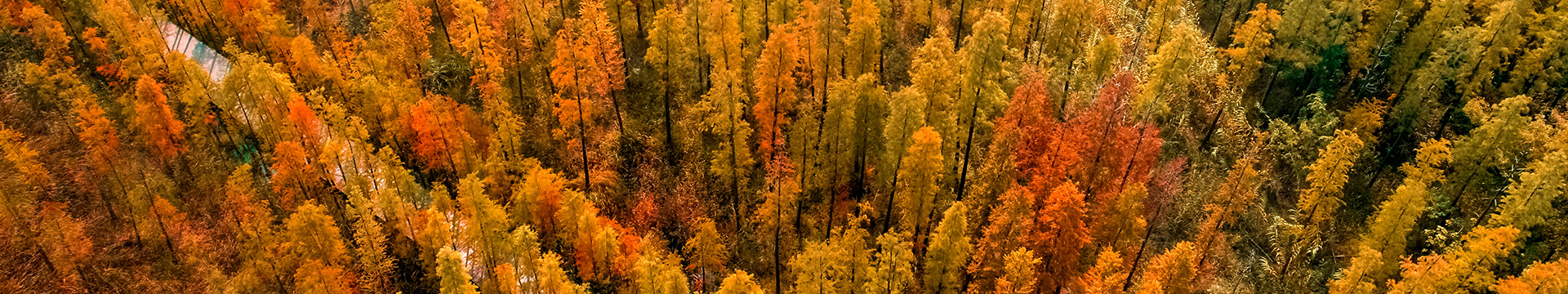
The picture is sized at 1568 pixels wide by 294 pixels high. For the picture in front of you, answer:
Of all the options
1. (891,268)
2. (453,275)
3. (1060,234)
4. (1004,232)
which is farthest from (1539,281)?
(453,275)

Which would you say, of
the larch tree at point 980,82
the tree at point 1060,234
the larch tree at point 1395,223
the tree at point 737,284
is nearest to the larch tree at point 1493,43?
the larch tree at point 1395,223

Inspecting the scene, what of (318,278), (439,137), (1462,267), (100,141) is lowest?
(318,278)

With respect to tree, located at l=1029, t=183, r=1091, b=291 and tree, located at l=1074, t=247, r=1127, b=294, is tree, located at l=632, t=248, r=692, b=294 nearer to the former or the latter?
tree, located at l=1029, t=183, r=1091, b=291

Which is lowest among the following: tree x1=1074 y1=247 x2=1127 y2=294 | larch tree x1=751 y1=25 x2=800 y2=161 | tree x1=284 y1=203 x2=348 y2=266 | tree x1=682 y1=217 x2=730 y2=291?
tree x1=682 y1=217 x2=730 y2=291

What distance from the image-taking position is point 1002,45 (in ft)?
151

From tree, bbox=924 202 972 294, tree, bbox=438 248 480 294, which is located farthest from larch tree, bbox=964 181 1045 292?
tree, bbox=438 248 480 294

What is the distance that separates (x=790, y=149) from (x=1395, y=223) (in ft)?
110

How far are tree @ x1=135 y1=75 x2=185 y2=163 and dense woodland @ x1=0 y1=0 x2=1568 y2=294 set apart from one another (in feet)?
0.61

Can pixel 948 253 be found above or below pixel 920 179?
below

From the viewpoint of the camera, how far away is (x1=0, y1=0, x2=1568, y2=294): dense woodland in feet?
152

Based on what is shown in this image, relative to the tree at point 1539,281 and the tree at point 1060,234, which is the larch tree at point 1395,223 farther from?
the tree at point 1060,234

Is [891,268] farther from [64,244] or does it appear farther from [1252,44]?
[64,244]

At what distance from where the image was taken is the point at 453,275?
38562 mm

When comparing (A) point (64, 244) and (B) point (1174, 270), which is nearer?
(B) point (1174, 270)
